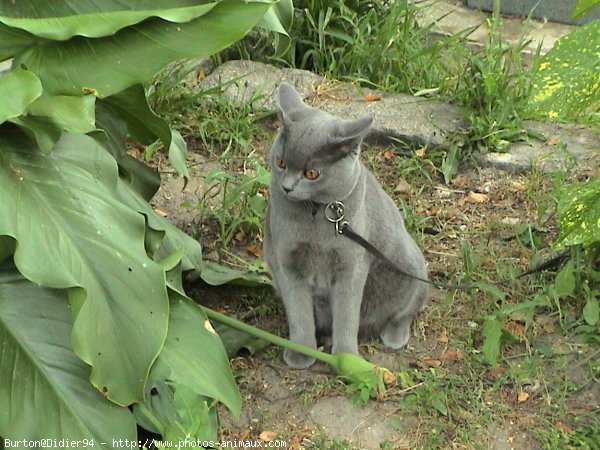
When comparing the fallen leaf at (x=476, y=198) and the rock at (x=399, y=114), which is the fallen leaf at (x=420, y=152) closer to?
the rock at (x=399, y=114)

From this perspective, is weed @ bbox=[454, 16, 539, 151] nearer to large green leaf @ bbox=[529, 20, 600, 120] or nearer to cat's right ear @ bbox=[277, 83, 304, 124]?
cat's right ear @ bbox=[277, 83, 304, 124]

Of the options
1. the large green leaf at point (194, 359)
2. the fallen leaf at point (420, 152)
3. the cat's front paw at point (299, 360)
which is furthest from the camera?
the fallen leaf at point (420, 152)

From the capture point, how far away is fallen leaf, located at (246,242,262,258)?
360 cm

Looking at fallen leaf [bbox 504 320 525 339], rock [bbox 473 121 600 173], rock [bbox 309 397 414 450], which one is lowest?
rock [bbox 473 121 600 173]

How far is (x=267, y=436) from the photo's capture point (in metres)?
2.74

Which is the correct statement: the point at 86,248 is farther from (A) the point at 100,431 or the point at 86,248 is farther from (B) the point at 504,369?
(B) the point at 504,369

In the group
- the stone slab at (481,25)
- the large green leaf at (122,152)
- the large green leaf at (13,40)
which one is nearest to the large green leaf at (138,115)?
the large green leaf at (122,152)

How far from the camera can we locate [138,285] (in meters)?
2.41

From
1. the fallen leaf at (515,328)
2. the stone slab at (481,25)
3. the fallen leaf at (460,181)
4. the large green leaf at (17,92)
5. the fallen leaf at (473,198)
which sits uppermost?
the large green leaf at (17,92)

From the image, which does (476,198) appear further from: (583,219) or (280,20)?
(280,20)

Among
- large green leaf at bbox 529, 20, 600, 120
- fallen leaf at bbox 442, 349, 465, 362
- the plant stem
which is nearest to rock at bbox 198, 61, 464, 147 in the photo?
fallen leaf at bbox 442, 349, 465, 362

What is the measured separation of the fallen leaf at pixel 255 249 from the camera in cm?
360

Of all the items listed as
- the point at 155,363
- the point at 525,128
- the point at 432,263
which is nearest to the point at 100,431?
the point at 155,363

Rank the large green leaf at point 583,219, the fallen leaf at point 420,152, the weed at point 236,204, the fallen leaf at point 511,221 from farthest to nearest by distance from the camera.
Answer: the fallen leaf at point 420,152, the fallen leaf at point 511,221, the weed at point 236,204, the large green leaf at point 583,219
